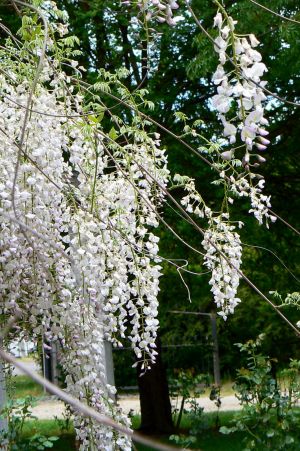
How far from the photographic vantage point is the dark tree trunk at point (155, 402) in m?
8.98

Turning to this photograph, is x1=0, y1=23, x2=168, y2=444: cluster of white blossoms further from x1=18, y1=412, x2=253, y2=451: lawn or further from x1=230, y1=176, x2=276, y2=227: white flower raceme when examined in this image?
x1=18, y1=412, x2=253, y2=451: lawn

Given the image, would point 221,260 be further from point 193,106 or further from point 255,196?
point 193,106

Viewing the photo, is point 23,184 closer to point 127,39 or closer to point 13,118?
point 13,118

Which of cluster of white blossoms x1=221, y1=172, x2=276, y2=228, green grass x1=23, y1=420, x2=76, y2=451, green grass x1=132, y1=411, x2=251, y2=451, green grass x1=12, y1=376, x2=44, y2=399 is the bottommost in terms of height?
green grass x1=132, y1=411, x2=251, y2=451

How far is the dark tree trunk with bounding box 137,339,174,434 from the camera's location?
8.98 m

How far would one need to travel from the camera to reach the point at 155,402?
9117 millimetres

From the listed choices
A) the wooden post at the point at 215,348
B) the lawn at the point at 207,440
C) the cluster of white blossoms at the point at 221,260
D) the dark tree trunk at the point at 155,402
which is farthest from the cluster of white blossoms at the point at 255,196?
the wooden post at the point at 215,348

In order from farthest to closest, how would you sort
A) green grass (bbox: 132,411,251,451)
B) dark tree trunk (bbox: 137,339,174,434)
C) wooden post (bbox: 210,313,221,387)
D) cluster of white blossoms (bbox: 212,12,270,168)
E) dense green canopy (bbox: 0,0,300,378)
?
wooden post (bbox: 210,313,221,387) < dark tree trunk (bbox: 137,339,174,434) < green grass (bbox: 132,411,251,451) < dense green canopy (bbox: 0,0,300,378) < cluster of white blossoms (bbox: 212,12,270,168)

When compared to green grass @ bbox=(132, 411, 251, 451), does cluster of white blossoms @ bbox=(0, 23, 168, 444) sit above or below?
above

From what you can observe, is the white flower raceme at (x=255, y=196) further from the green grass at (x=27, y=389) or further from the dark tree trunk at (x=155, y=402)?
the green grass at (x=27, y=389)

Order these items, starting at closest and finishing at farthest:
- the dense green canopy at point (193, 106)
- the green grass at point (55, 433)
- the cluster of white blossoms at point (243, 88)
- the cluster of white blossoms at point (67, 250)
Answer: the cluster of white blossoms at point (243, 88) < the cluster of white blossoms at point (67, 250) < the dense green canopy at point (193, 106) < the green grass at point (55, 433)

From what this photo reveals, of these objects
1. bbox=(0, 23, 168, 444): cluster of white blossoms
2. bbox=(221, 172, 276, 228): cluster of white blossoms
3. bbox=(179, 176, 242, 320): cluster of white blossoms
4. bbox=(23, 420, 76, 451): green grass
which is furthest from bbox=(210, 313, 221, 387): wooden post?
bbox=(0, 23, 168, 444): cluster of white blossoms

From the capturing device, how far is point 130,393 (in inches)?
558

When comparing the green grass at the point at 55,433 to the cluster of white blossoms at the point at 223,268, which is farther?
the green grass at the point at 55,433
